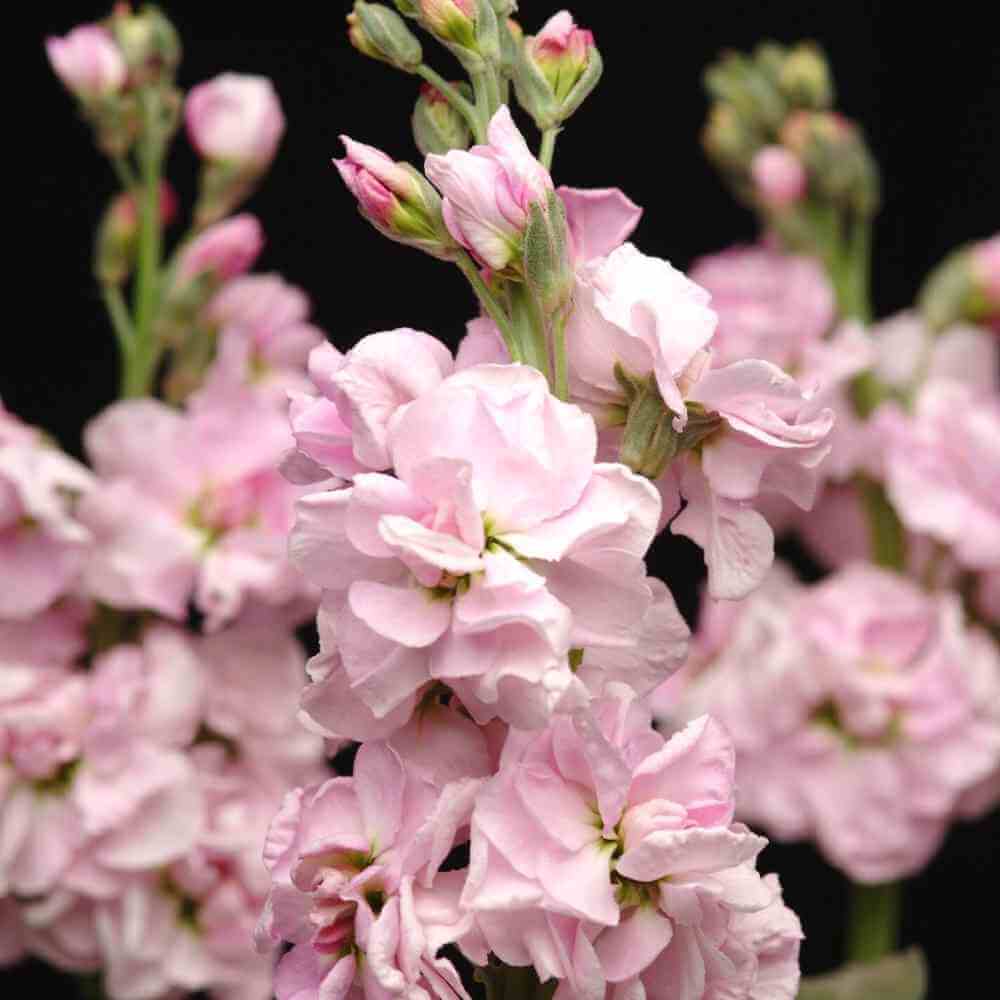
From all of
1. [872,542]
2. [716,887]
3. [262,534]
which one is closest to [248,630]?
[262,534]

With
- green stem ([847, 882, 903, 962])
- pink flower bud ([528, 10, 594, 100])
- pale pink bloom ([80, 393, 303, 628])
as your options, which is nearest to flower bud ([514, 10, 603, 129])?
pink flower bud ([528, 10, 594, 100])

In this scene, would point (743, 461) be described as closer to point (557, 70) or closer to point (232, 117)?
point (557, 70)

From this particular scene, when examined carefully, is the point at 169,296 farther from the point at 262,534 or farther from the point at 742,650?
Answer: the point at 742,650

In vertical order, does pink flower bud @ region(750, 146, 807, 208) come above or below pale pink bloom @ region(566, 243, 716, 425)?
below

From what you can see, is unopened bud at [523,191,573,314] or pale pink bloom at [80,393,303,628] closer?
unopened bud at [523,191,573,314]

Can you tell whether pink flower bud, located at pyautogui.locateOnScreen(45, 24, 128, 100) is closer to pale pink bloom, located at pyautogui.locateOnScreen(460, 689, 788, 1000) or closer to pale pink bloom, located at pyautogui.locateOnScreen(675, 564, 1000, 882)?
pale pink bloom, located at pyautogui.locateOnScreen(675, 564, 1000, 882)

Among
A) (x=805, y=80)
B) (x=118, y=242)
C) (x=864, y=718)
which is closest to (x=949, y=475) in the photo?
(x=864, y=718)
